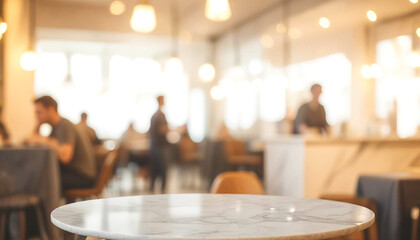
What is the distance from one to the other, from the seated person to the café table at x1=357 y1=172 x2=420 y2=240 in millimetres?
2492

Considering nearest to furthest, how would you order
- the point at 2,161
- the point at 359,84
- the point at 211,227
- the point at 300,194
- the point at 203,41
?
the point at 211,227
the point at 2,161
the point at 300,194
the point at 359,84
the point at 203,41

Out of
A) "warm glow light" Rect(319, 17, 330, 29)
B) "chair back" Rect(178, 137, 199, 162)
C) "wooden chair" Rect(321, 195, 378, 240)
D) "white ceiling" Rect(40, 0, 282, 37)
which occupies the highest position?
"white ceiling" Rect(40, 0, 282, 37)

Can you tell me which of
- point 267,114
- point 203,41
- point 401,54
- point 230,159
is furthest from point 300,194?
point 203,41

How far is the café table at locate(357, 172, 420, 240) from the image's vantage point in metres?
3.61

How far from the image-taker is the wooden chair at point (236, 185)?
294 cm

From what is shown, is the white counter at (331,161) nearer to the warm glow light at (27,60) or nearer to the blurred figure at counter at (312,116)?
the blurred figure at counter at (312,116)

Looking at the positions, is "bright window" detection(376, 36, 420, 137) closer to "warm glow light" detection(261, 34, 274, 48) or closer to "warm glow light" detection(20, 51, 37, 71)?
"warm glow light" detection(261, 34, 274, 48)

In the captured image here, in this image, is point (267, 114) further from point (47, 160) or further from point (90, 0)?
point (47, 160)

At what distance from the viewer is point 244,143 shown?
8.71 metres

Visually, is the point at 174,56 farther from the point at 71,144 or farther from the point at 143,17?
the point at 143,17

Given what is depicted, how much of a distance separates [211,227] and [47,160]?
286 centimetres

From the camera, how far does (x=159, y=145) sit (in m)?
7.30

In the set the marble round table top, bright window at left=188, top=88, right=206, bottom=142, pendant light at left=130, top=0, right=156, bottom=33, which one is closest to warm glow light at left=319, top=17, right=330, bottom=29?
bright window at left=188, top=88, right=206, bottom=142

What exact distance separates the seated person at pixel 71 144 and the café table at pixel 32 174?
1.17 feet
